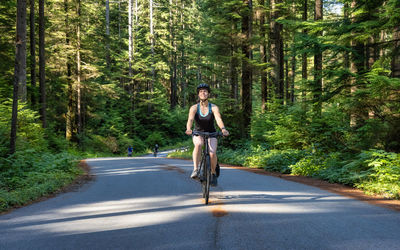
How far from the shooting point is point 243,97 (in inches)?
834

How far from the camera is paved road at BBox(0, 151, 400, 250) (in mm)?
Answer: 3904

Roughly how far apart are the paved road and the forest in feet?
5.83

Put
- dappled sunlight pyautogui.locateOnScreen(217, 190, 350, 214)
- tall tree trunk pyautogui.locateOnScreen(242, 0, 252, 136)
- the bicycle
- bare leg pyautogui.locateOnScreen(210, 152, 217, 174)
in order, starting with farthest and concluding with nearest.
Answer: tall tree trunk pyautogui.locateOnScreen(242, 0, 252, 136), bare leg pyautogui.locateOnScreen(210, 152, 217, 174), the bicycle, dappled sunlight pyautogui.locateOnScreen(217, 190, 350, 214)

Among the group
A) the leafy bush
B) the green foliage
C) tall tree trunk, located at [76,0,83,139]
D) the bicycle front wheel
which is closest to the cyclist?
the bicycle front wheel

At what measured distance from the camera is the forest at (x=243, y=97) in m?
9.42

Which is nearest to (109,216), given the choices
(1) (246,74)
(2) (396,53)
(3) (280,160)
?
(2) (396,53)

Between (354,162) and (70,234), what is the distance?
27.0ft

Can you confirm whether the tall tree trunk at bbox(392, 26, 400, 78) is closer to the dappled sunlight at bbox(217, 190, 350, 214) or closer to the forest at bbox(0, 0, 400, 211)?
the forest at bbox(0, 0, 400, 211)

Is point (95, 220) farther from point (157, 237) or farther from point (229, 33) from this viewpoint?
point (229, 33)

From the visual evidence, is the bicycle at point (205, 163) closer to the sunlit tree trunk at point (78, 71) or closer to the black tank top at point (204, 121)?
the black tank top at point (204, 121)

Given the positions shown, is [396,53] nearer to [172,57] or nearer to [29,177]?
[29,177]

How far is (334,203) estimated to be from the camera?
6.33 metres

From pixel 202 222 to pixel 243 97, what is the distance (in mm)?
17032

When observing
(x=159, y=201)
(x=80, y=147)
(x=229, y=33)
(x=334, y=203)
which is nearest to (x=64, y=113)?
(x=80, y=147)
